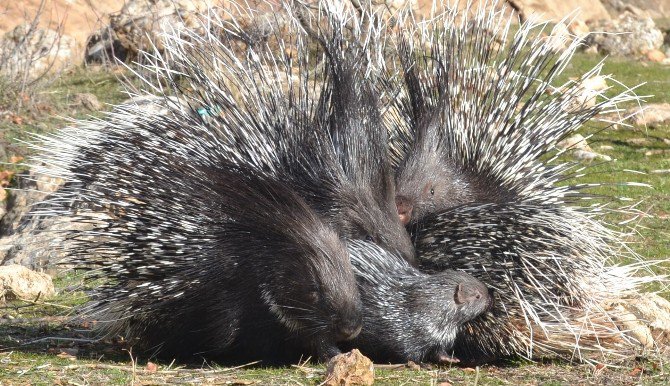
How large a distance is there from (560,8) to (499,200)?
1466 centimetres

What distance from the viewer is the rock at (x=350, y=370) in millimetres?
3383

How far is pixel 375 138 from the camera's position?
377 cm

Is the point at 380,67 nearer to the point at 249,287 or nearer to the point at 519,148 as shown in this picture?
the point at 519,148

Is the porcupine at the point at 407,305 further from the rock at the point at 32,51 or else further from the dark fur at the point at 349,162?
the rock at the point at 32,51

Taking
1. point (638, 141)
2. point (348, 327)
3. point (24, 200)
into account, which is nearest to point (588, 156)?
point (638, 141)

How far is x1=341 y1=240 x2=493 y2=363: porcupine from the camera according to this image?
3.71 metres

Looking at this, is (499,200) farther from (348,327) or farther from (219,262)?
(219,262)

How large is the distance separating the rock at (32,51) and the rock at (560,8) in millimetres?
7886

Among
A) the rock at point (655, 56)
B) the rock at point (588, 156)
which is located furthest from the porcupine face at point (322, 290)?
the rock at point (655, 56)

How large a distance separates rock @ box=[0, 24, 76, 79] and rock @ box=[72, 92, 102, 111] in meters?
0.32

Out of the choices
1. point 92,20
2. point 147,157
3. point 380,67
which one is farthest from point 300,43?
point 92,20

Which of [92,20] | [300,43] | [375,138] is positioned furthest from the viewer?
[92,20]

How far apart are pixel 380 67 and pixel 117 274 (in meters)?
1.33

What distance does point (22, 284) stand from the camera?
525 cm
